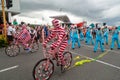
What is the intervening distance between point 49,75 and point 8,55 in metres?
5.80

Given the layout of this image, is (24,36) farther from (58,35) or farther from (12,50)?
(58,35)

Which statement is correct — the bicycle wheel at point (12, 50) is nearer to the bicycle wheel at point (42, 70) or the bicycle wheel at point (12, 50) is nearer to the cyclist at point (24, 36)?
the cyclist at point (24, 36)

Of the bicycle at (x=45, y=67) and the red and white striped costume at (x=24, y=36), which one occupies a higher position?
the red and white striped costume at (x=24, y=36)

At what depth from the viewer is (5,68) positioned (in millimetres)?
8562

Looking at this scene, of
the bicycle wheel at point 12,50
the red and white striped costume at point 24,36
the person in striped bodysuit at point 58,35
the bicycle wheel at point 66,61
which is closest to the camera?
the person in striped bodysuit at point 58,35

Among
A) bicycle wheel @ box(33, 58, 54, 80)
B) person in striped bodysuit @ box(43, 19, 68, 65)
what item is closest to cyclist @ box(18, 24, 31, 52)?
person in striped bodysuit @ box(43, 19, 68, 65)

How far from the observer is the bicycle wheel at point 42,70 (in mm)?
6121

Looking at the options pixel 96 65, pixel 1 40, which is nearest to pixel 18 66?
pixel 96 65

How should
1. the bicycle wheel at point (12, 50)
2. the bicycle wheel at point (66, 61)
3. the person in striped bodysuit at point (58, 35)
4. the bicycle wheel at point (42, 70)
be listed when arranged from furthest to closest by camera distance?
the bicycle wheel at point (12, 50) → the bicycle wheel at point (66, 61) → the person in striped bodysuit at point (58, 35) → the bicycle wheel at point (42, 70)

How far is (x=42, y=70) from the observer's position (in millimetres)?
6316

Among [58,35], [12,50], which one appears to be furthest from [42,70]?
[12,50]

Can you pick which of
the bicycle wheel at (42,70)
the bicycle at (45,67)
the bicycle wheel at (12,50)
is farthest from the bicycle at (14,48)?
the bicycle wheel at (42,70)

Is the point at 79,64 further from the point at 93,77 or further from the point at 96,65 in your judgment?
the point at 93,77

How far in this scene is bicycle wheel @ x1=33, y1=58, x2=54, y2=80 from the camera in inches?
241
